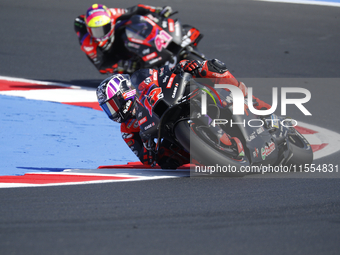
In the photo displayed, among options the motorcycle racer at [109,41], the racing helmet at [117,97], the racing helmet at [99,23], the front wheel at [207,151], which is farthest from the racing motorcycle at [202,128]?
the motorcycle racer at [109,41]

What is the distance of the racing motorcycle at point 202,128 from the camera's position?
3.82 m

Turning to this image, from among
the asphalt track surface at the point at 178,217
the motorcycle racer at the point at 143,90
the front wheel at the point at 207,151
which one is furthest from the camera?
the motorcycle racer at the point at 143,90

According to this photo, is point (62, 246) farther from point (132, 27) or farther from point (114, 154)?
point (132, 27)

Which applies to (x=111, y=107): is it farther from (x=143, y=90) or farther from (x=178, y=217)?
(x=178, y=217)

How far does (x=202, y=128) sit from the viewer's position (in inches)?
A: 153

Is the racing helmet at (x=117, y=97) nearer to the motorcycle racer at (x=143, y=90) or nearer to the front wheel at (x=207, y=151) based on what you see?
the motorcycle racer at (x=143, y=90)

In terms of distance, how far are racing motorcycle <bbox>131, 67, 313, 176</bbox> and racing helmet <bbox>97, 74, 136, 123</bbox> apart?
11 cm

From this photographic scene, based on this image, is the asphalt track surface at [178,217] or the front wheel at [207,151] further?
the front wheel at [207,151]

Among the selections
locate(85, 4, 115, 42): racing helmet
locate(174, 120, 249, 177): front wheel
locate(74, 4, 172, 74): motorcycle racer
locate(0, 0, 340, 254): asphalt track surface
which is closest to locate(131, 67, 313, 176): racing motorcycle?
locate(174, 120, 249, 177): front wheel

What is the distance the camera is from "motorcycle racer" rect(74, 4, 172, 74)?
8203 mm

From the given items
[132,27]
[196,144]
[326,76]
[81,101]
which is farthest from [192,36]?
[196,144]

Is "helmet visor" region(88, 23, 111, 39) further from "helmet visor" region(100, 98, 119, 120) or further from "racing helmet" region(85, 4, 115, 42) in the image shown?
"helmet visor" region(100, 98, 119, 120)

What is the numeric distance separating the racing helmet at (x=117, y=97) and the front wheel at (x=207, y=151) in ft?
2.95

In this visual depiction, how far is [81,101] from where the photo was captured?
8.05 m
